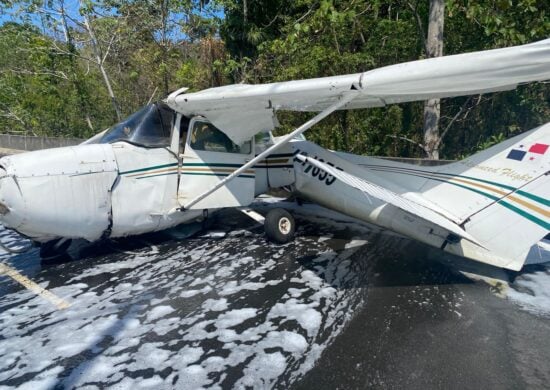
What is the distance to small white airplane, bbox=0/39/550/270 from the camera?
13.1ft

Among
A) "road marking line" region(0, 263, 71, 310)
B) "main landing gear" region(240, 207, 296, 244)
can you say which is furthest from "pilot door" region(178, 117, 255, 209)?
"road marking line" region(0, 263, 71, 310)

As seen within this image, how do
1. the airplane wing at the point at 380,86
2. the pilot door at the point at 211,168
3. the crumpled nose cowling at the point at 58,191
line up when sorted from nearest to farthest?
the airplane wing at the point at 380,86 < the crumpled nose cowling at the point at 58,191 < the pilot door at the point at 211,168

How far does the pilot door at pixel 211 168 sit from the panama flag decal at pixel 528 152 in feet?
12.5

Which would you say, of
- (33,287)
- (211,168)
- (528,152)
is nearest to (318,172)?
(211,168)

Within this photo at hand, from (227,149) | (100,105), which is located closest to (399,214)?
(227,149)

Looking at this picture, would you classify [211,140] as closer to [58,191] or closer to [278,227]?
[278,227]

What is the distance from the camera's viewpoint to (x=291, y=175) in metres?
7.07


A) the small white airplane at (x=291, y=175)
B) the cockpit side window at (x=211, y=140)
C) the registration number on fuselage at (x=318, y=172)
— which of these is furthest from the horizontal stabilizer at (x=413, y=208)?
the cockpit side window at (x=211, y=140)

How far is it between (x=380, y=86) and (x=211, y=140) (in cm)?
313

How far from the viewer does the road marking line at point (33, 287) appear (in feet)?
14.0

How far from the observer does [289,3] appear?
48.8ft

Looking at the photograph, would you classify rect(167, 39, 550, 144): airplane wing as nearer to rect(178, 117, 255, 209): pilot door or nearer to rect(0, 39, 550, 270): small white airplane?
rect(0, 39, 550, 270): small white airplane

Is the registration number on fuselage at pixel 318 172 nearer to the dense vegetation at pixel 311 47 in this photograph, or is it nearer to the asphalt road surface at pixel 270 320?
the asphalt road surface at pixel 270 320

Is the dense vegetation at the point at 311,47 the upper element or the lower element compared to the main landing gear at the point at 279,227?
upper
